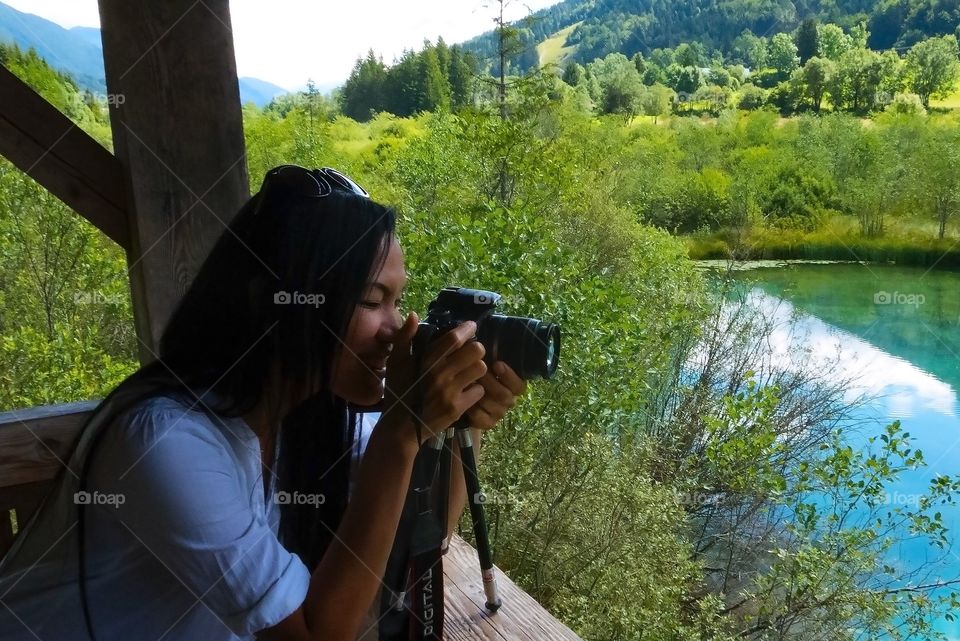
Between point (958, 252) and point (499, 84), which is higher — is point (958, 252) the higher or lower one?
the lower one

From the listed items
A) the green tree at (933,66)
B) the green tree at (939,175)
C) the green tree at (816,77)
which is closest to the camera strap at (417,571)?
the green tree at (933,66)

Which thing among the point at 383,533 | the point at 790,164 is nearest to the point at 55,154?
the point at 383,533

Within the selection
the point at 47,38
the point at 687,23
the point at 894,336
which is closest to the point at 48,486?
the point at 47,38

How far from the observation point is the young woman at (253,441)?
499 millimetres

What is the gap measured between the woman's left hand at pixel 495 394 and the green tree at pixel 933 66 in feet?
15.5

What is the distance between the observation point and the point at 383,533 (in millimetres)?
584

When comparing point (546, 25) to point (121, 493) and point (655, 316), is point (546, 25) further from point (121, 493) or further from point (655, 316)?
point (121, 493)

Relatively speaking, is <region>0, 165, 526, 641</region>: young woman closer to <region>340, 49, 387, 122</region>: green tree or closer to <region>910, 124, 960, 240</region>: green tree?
<region>340, 49, 387, 122</region>: green tree

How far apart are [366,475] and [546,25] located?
16.8 ft

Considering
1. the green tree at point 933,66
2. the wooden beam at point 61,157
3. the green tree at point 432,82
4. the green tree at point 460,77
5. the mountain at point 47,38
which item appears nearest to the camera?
the wooden beam at point 61,157

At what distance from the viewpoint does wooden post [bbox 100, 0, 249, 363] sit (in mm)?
821

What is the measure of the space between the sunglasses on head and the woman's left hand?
0.20 m

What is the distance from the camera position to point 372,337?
0.63 metres

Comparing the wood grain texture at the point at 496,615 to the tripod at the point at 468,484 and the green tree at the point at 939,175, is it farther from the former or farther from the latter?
the green tree at the point at 939,175
